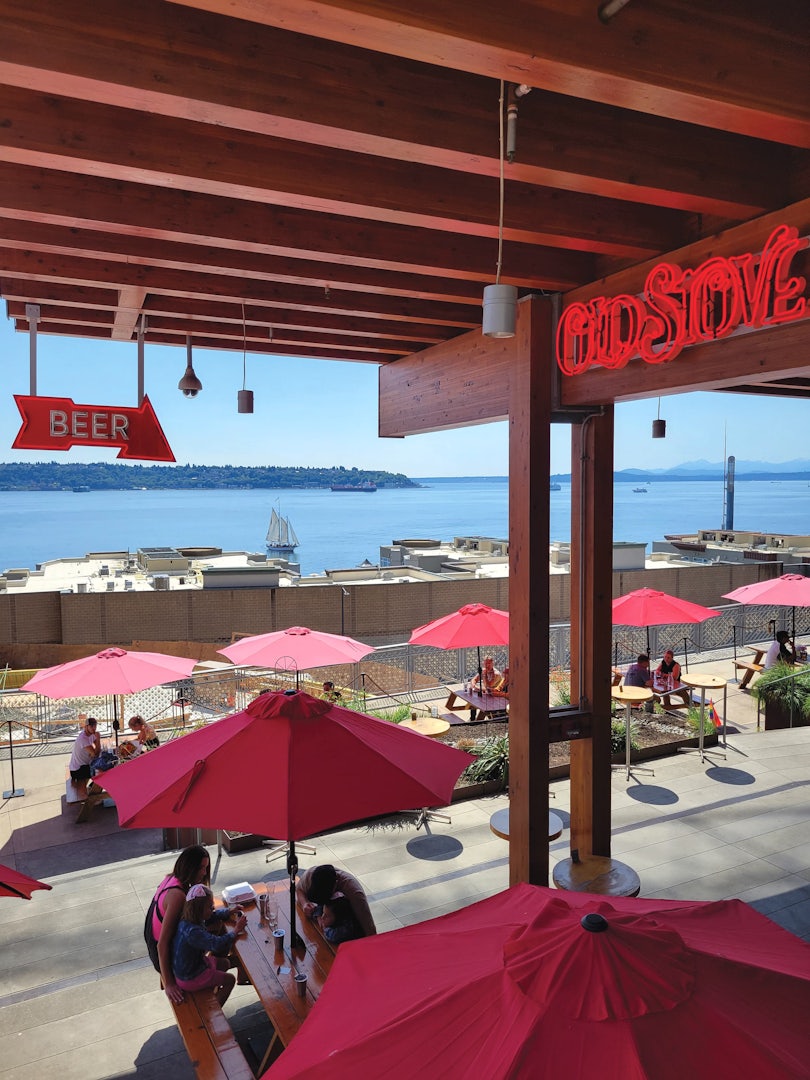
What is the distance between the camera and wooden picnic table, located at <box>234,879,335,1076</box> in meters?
3.95

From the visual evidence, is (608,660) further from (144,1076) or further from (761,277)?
(144,1076)

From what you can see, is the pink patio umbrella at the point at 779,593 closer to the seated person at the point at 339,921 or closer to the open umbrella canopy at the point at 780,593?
the open umbrella canopy at the point at 780,593

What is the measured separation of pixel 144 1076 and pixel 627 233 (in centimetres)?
566

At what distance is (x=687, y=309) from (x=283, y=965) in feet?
14.1

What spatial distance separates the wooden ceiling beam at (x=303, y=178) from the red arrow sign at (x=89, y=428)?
2223mm

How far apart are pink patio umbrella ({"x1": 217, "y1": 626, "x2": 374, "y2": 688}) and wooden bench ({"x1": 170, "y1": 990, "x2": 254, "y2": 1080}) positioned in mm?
5793

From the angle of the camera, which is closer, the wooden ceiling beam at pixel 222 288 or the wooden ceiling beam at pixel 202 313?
the wooden ceiling beam at pixel 222 288

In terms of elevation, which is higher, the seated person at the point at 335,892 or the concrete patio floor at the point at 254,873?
the seated person at the point at 335,892

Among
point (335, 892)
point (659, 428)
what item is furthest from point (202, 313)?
point (659, 428)

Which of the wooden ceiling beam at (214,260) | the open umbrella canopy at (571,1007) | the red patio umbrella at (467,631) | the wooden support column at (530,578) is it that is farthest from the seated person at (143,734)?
the open umbrella canopy at (571,1007)

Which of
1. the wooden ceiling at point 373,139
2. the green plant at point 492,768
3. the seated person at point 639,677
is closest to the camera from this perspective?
the wooden ceiling at point 373,139

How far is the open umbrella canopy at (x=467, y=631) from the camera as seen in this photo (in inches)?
406

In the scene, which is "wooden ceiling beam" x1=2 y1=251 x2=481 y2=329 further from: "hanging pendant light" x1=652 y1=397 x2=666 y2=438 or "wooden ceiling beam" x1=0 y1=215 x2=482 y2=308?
"hanging pendant light" x1=652 y1=397 x2=666 y2=438

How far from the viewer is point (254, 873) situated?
23.3 feet
